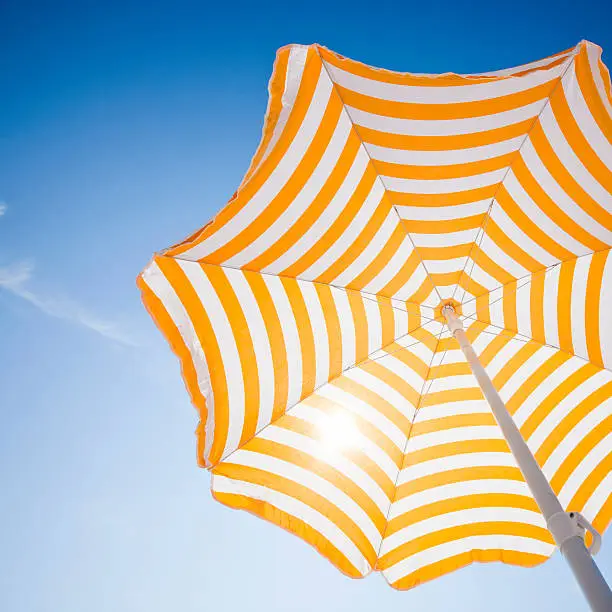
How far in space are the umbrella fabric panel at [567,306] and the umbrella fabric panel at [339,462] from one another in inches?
33.2

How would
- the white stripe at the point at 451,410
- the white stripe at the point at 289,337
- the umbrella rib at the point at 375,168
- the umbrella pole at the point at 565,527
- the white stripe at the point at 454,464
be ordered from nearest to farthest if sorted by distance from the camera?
1. the umbrella pole at the point at 565,527
2. the umbrella rib at the point at 375,168
3. the white stripe at the point at 289,337
4. the white stripe at the point at 454,464
5. the white stripe at the point at 451,410

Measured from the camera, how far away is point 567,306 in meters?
3.31

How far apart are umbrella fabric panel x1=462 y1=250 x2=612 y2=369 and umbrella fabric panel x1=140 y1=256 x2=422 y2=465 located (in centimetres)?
104

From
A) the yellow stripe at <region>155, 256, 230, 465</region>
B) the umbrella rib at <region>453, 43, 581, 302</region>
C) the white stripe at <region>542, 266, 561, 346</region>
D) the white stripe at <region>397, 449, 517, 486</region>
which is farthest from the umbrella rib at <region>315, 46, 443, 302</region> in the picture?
the yellow stripe at <region>155, 256, 230, 465</region>

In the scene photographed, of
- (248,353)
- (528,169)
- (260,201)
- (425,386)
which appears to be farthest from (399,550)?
(528,169)

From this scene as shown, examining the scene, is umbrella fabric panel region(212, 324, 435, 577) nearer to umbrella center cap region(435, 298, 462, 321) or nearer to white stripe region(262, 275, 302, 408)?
white stripe region(262, 275, 302, 408)

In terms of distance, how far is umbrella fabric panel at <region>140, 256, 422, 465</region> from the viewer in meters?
2.73

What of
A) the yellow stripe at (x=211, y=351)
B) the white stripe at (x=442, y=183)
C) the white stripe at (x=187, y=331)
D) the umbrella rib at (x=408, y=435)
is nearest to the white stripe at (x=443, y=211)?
the white stripe at (x=442, y=183)

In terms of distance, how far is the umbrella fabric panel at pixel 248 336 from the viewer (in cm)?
273

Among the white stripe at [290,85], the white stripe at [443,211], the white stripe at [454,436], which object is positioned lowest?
the white stripe at [454,436]

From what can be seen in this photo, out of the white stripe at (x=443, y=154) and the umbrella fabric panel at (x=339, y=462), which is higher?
the white stripe at (x=443, y=154)

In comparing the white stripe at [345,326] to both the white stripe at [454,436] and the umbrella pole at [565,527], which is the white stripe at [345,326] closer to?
the white stripe at [454,436]

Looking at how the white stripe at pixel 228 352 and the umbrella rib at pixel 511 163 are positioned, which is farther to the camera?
the white stripe at pixel 228 352

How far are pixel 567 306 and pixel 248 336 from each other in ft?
7.69
